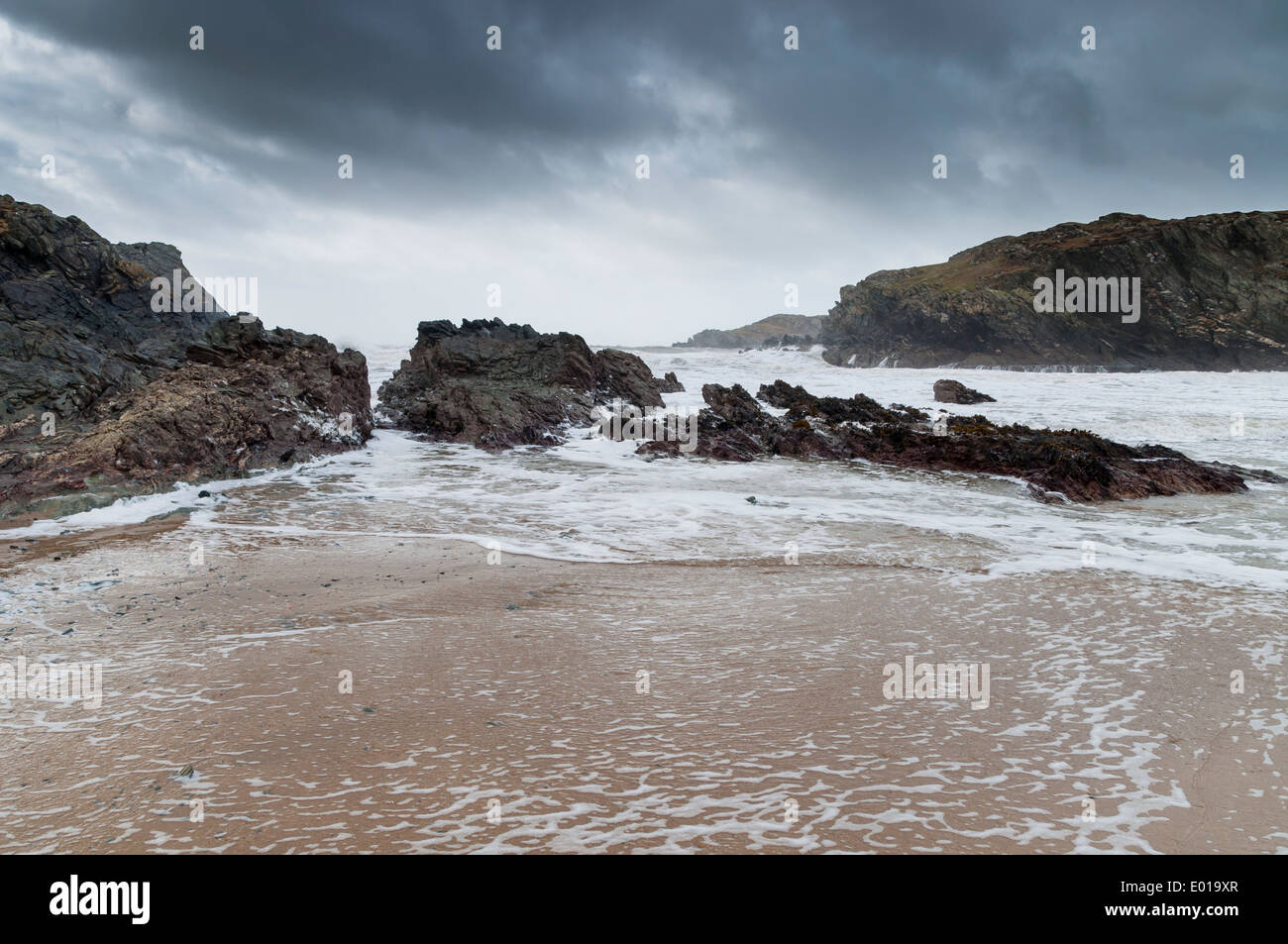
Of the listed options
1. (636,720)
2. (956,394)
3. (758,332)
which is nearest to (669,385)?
(956,394)

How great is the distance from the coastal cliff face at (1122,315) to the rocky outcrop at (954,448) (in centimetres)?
3931

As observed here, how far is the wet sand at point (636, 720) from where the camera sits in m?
2.30

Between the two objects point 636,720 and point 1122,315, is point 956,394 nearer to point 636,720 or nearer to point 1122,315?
point 636,720

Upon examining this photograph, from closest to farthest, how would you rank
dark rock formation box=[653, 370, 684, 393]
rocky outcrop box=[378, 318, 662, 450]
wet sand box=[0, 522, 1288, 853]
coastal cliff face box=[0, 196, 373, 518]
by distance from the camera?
wet sand box=[0, 522, 1288, 853] < coastal cliff face box=[0, 196, 373, 518] < rocky outcrop box=[378, 318, 662, 450] < dark rock formation box=[653, 370, 684, 393]

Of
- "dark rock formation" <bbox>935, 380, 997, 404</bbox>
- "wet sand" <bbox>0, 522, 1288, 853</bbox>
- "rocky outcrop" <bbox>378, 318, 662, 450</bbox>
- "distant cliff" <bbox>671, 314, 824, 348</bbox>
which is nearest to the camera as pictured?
"wet sand" <bbox>0, 522, 1288, 853</bbox>

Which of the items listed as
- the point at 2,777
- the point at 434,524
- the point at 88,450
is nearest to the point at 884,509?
the point at 434,524

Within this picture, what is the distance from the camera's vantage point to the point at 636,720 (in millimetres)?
3123

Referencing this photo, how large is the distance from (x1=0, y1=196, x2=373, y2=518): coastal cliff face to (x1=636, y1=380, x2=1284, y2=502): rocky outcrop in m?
7.00

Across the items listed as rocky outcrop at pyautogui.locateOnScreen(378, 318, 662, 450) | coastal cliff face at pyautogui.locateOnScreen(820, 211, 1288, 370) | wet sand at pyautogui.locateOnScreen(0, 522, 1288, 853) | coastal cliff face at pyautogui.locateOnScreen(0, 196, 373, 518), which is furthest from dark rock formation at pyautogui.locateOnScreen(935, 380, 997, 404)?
coastal cliff face at pyautogui.locateOnScreen(820, 211, 1288, 370)

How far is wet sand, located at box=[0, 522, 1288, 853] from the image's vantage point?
2303mm

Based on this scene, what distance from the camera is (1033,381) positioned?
2953 centimetres

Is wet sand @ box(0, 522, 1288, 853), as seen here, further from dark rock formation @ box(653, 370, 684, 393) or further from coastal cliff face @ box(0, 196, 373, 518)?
dark rock formation @ box(653, 370, 684, 393)

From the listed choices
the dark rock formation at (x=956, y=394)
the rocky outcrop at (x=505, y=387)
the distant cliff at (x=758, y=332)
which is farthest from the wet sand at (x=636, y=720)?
the distant cliff at (x=758, y=332)
